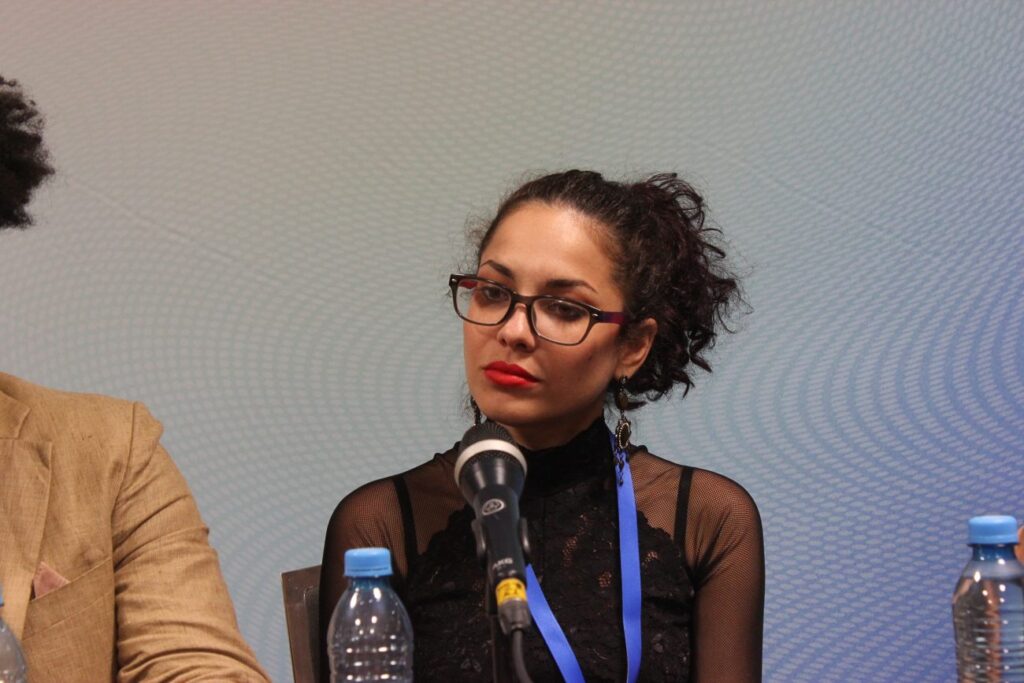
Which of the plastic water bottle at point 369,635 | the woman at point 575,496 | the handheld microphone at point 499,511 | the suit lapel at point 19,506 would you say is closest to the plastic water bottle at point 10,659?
the suit lapel at point 19,506

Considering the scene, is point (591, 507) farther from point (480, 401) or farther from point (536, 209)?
point (536, 209)

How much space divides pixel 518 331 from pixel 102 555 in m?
0.72

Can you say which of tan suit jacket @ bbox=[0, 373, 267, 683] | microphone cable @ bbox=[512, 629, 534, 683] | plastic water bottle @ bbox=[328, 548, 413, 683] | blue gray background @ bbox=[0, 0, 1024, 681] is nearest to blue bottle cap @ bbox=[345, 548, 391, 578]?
plastic water bottle @ bbox=[328, 548, 413, 683]

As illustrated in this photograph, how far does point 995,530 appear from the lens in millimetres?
1604

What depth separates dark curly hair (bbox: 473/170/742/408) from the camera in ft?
7.59

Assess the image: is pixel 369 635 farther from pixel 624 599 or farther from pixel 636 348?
pixel 636 348

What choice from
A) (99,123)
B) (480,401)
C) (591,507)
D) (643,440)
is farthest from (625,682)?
(99,123)

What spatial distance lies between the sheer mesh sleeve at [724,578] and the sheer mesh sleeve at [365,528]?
Answer: 19.5 inches

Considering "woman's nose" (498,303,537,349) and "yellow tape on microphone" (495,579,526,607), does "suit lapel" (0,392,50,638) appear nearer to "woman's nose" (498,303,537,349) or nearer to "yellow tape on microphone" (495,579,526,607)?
"woman's nose" (498,303,537,349)

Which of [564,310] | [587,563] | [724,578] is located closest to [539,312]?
[564,310]

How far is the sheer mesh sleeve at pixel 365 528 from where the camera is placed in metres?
2.16

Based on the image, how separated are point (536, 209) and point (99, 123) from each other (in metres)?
1.13

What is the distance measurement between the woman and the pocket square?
16.8 inches

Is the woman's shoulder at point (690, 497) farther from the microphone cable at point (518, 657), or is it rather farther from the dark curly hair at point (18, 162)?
the dark curly hair at point (18, 162)
